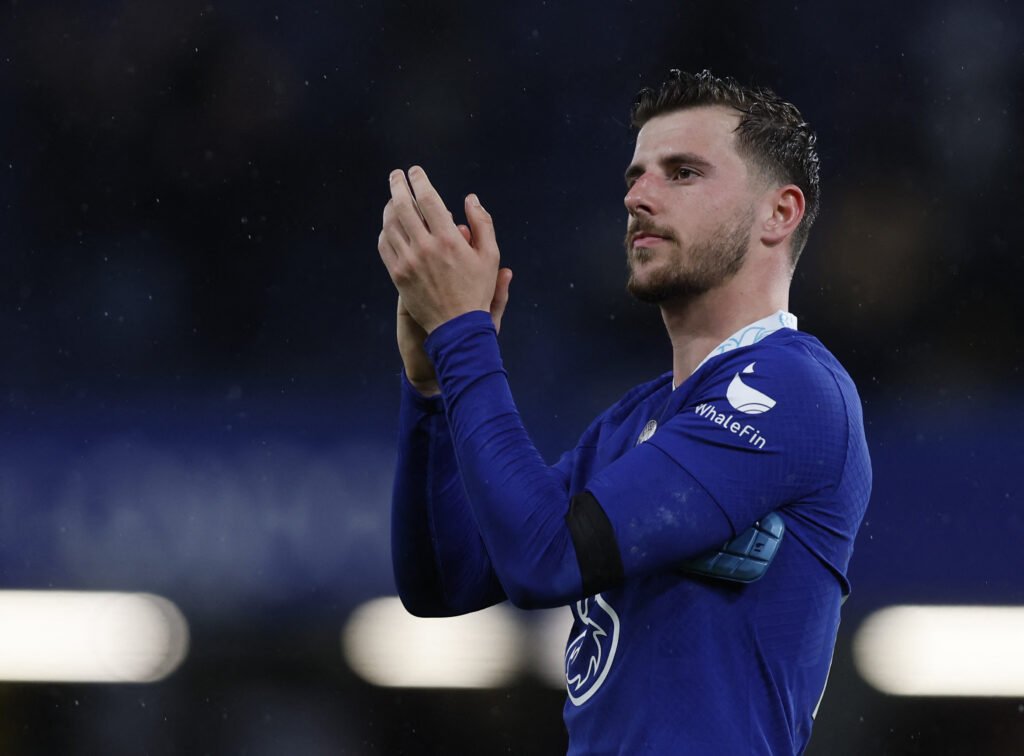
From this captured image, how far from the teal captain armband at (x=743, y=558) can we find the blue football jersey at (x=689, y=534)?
28 millimetres

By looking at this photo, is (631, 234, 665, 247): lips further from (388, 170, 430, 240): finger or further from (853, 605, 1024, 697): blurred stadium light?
(853, 605, 1024, 697): blurred stadium light

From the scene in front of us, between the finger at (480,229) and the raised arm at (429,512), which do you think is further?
the raised arm at (429,512)

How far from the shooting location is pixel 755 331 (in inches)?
81.0

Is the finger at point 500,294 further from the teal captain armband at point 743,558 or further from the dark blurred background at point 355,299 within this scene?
the dark blurred background at point 355,299

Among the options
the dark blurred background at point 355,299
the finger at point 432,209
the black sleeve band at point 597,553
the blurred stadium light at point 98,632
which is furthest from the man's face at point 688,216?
the blurred stadium light at point 98,632

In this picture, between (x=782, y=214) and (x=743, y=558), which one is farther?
(x=782, y=214)

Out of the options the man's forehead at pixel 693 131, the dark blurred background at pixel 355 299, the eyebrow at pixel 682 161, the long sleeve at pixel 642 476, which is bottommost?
the long sleeve at pixel 642 476

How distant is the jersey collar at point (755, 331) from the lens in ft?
6.70

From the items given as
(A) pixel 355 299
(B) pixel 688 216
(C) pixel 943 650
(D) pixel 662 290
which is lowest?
(C) pixel 943 650

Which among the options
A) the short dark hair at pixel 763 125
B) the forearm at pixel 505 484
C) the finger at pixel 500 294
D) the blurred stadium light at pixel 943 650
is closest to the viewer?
the forearm at pixel 505 484

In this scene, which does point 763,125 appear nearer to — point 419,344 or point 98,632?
point 419,344

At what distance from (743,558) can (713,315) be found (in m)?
0.50

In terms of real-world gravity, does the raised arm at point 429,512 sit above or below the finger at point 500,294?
below

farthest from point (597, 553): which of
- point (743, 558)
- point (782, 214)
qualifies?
point (782, 214)
